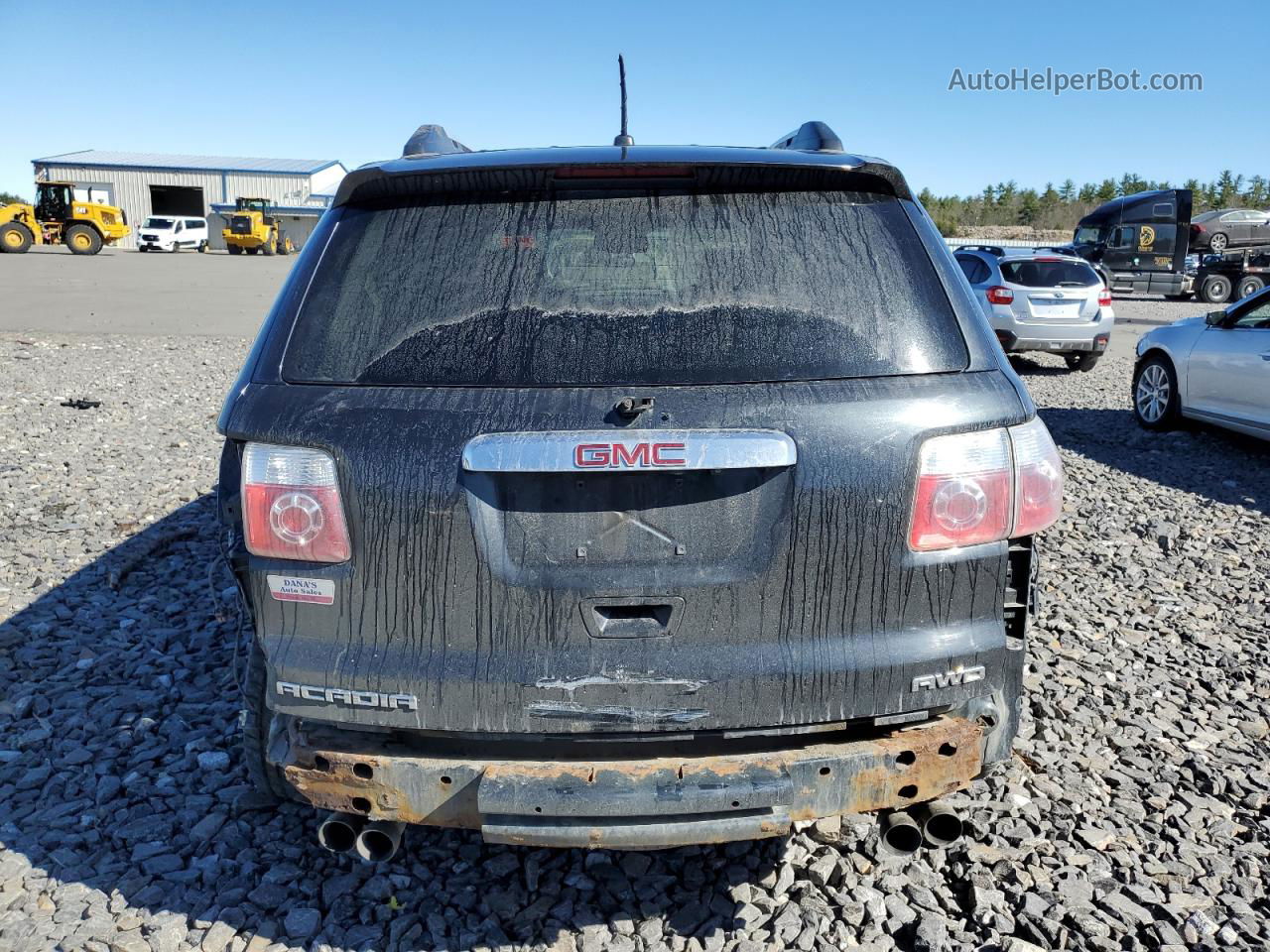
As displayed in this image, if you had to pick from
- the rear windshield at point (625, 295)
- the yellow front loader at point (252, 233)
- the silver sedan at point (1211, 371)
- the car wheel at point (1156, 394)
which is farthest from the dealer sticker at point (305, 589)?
the yellow front loader at point (252, 233)

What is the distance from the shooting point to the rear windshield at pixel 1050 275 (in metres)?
14.4

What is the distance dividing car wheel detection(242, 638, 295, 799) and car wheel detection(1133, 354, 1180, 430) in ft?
31.2

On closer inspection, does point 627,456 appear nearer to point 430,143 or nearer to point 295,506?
point 295,506

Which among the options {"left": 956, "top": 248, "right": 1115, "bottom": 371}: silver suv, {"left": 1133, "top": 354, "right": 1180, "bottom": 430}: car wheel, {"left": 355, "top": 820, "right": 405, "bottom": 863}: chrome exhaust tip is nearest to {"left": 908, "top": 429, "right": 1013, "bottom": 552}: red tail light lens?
{"left": 355, "top": 820, "right": 405, "bottom": 863}: chrome exhaust tip

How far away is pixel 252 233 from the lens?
161 ft

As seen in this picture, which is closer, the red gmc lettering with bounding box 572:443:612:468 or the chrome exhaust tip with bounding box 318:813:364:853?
the red gmc lettering with bounding box 572:443:612:468

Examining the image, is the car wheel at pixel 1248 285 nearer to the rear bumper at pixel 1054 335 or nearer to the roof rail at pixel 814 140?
the rear bumper at pixel 1054 335

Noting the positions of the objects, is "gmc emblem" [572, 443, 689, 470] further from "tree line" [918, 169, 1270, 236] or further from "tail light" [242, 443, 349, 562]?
"tree line" [918, 169, 1270, 236]

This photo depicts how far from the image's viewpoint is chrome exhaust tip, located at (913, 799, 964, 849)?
2.34 meters

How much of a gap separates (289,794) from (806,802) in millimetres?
1193

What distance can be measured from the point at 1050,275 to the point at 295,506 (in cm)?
1448

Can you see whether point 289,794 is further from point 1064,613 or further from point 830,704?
point 1064,613

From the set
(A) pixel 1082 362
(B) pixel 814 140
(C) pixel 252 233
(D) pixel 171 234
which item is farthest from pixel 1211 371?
(D) pixel 171 234

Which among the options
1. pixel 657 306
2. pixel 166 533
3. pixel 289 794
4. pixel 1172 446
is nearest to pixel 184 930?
pixel 289 794
